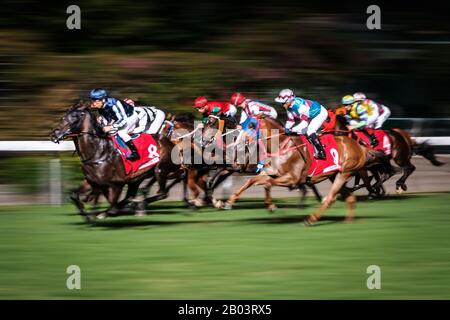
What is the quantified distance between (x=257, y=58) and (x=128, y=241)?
7369 mm

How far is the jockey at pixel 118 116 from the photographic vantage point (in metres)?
10.8

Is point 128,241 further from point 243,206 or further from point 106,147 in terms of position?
point 243,206

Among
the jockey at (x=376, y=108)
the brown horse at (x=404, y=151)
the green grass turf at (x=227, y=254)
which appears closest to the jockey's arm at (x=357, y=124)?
the jockey at (x=376, y=108)

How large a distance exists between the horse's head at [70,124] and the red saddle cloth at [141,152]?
538 mm

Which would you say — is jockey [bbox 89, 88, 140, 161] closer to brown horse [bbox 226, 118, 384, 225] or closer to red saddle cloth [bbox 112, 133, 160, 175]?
red saddle cloth [bbox 112, 133, 160, 175]

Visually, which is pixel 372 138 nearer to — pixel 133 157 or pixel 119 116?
pixel 133 157

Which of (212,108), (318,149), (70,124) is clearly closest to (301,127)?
(318,149)

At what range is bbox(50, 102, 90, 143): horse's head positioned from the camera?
10.3 m

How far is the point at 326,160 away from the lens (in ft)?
34.9

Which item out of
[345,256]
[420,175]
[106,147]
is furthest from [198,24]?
[345,256]

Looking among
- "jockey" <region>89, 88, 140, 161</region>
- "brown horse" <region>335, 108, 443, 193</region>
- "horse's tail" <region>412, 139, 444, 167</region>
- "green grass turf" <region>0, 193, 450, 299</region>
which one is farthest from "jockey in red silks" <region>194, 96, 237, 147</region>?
"horse's tail" <region>412, 139, 444, 167</region>

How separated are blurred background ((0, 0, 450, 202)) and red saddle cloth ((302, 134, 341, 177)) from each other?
4.76 m

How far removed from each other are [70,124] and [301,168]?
2.69 m

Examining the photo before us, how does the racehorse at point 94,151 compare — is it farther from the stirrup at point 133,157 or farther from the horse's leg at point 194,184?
the horse's leg at point 194,184
